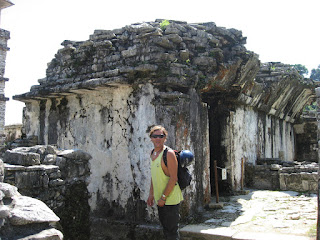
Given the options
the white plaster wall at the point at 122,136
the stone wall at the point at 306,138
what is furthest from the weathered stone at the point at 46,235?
the stone wall at the point at 306,138

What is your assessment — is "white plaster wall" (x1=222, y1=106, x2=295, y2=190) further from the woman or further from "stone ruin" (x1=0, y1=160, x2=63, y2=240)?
"stone ruin" (x1=0, y1=160, x2=63, y2=240)

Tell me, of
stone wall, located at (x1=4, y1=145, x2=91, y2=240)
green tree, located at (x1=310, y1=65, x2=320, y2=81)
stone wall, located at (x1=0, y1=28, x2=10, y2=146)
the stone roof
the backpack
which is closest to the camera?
the backpack

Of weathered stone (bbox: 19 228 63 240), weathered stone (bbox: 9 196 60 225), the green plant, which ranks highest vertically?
the green plant

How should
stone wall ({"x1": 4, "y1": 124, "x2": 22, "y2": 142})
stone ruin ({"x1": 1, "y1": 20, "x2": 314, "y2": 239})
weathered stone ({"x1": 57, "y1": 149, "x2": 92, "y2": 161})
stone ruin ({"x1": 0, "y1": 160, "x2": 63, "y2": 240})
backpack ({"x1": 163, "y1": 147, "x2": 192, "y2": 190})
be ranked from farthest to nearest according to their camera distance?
1. stone wall ({"x1": 4, "y1": 124, "x2": 22, "y2": 142})
2. stone ruin ({"x1": 1, "y1": 20, "x2": 314, "y2": 239})
3. weathered stone ({"x1": 57, "y1": 149, "x2": 92, "y2": 161})
4. backpack ({"x1": 163, "y1": 147, "x2": 192, "y2": 190})
5. stone ruin ({"x1": 0, "y1": 160, "x2": 63, "y2": 240})

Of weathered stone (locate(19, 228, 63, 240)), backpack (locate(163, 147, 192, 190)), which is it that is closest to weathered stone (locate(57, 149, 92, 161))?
backpack (locate(163, 147, 192, 190))

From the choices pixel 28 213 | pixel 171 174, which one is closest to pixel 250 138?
pixel 171 174

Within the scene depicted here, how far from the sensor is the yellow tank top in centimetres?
→ 402

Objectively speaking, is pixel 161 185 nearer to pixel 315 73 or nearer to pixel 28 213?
pixel 28 213

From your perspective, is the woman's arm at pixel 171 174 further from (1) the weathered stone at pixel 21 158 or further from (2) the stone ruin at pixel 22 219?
(1) the weathered stone at pixel 21 158

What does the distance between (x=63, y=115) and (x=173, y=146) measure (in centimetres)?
291

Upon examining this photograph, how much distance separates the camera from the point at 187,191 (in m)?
6.18

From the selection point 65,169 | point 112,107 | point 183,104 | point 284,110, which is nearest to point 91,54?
point 112,107

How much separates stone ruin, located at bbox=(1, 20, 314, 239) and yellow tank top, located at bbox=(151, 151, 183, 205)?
4.68 feet

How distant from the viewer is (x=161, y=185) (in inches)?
162
